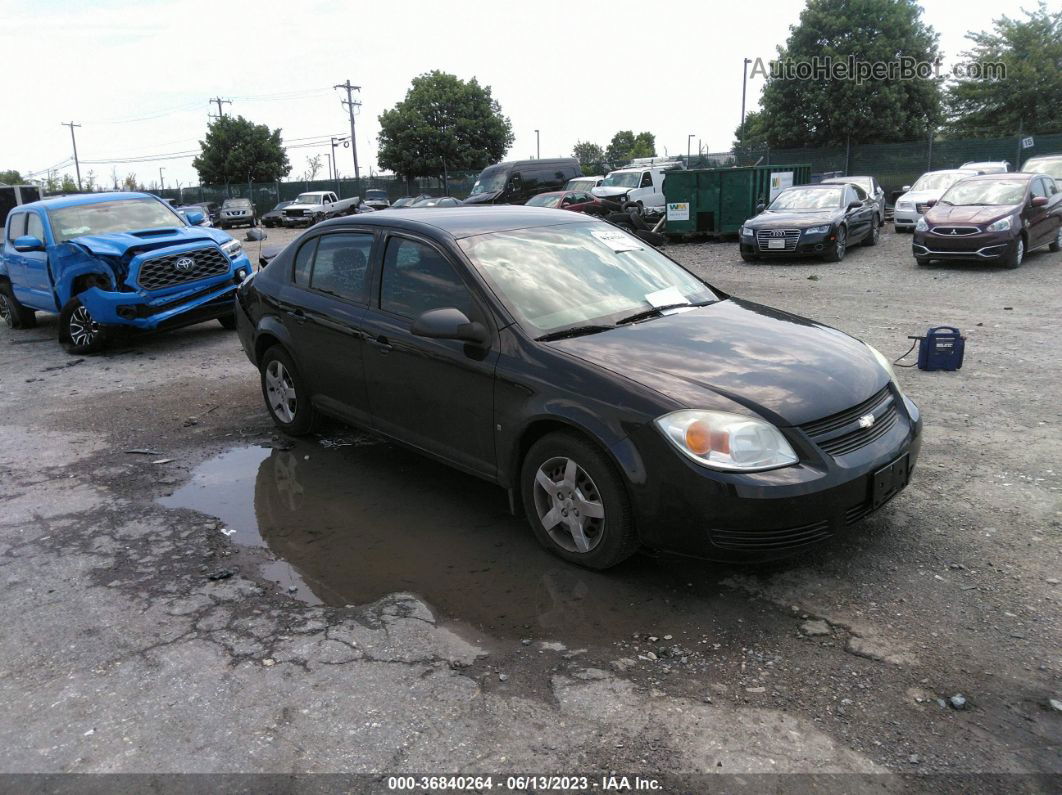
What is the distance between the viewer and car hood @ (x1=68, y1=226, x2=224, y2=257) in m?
9.30

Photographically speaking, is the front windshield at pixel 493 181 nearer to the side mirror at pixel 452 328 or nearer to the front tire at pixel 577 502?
the side mirror at pixel 452 328

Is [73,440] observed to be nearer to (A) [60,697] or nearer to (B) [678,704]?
(A) [60,697]

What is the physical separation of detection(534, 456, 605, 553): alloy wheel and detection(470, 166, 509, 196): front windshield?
23509 mm

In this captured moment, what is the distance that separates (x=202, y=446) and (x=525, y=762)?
434 centimetres

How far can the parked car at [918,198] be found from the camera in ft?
65.5

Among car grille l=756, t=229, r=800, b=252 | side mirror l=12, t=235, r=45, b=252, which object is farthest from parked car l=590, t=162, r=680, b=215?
side mirror l=12, t=235, r=45, b=252

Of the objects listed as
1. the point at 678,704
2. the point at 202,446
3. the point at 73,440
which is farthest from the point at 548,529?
the point at 73,440

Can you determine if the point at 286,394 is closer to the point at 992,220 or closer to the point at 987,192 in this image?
the point at 992,220

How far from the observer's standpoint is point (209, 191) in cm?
6041

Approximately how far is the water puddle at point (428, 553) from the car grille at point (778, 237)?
1223 cm

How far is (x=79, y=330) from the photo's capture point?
9789 mm

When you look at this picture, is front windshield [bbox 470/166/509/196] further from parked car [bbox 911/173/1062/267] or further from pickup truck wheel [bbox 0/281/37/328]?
pickup truck wheel [bbox 0/281/37/328]

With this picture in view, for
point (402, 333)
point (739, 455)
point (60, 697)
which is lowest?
point (60, 697)

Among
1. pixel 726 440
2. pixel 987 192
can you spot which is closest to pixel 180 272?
pixel 726 440
